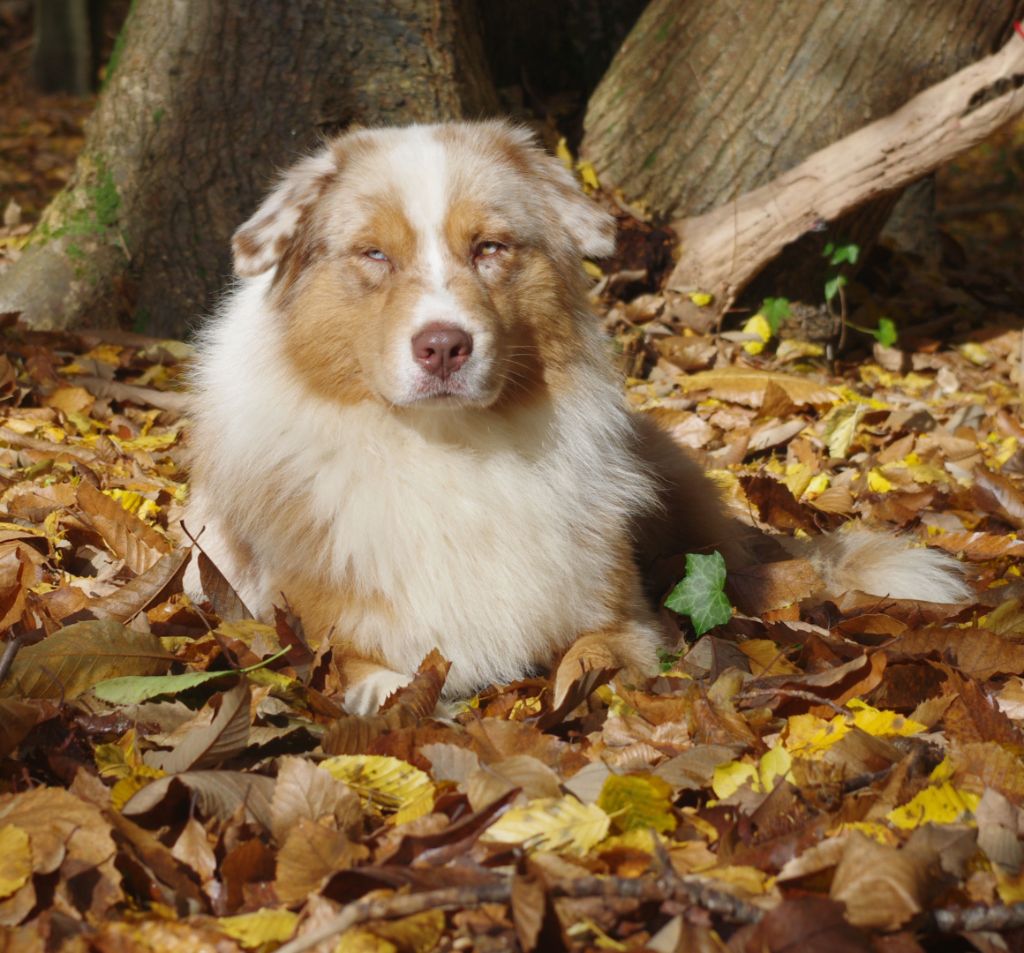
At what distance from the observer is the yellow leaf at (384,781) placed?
2.65 m

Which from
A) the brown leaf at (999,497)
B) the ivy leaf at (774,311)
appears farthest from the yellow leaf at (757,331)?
the brown leaf at (999,497)

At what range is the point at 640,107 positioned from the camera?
21.3 feet

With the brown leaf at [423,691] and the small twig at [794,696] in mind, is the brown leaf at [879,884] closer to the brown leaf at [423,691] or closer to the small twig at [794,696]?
the small twig at [794,696]

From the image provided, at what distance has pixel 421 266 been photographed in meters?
3.41

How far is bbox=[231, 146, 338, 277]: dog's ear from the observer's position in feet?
11.9

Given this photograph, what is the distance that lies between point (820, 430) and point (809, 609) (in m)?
1.88

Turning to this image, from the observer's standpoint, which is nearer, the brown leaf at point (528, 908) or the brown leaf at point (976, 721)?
the brown leaf at point (528, 908)

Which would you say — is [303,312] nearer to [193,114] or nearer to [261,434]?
[261,434]

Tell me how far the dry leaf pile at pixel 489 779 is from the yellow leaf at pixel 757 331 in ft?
6.72

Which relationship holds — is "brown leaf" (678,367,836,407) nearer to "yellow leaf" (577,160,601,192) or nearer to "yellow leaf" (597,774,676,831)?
"yellow leaf" (577,160,601,192)

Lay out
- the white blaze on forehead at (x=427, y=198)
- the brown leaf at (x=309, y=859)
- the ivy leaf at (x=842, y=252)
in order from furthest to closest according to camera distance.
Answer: the ivy leaf at (x=842, y=252)
the white blaze on forehead at (x=427, y=198)
the brown leaf at (x=309, y=859)

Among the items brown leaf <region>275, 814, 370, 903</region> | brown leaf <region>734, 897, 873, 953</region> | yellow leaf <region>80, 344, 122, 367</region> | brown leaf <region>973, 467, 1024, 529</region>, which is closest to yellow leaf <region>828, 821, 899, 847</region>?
brown leaf <region>734, 897, 873, 953</region>

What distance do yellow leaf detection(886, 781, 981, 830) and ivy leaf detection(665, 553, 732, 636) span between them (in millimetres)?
1096

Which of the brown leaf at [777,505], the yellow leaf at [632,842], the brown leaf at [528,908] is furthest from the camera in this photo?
the brown leaf at [777,505]
